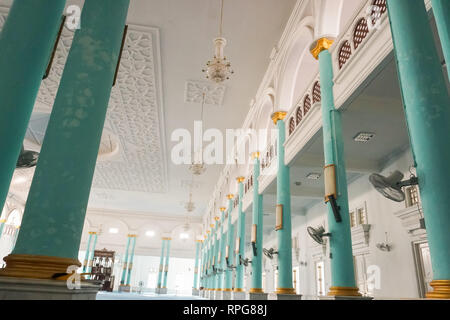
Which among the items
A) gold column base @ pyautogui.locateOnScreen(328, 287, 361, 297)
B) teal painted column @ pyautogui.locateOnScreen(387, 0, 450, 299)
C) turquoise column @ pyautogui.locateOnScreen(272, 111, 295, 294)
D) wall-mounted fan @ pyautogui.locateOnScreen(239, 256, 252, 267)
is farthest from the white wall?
teal painted column @ pyautogui.locateOnScreen(387, 0, 450, 299)

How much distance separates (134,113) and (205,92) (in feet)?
10.6

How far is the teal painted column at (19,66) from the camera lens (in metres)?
2.60

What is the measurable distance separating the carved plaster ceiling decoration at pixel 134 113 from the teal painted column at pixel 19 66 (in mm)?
6511

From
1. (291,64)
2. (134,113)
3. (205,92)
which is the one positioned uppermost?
(205,92)

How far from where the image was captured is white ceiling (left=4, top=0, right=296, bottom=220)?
849 centimetres

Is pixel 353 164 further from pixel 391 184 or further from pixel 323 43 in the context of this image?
pixel 391 184

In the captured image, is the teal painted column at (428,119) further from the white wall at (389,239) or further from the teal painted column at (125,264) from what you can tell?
the teal painted column at (125,264)

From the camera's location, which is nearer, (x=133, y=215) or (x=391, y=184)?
(x=391, y=184)

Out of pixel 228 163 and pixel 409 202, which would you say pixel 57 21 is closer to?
pixel 409 202

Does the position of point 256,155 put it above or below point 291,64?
below

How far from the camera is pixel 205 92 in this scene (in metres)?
11.6

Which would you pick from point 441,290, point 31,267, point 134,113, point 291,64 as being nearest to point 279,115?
point 291,64

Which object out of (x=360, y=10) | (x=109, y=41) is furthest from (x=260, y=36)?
(x=109, y=41)

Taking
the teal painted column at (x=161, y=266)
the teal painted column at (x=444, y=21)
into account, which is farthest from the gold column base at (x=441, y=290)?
the teal painted column at (x=161, y=266)
